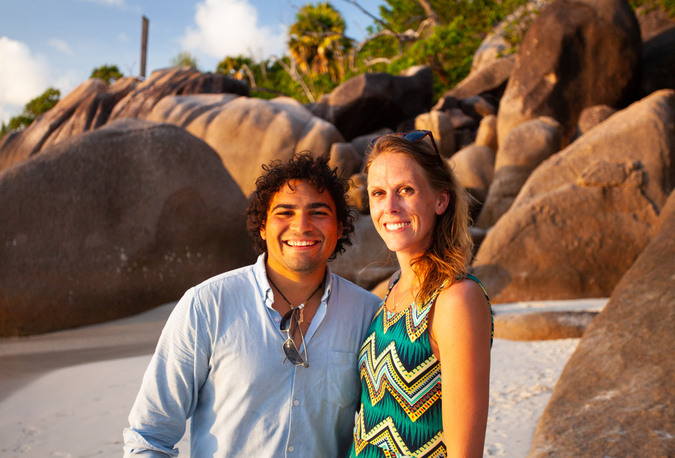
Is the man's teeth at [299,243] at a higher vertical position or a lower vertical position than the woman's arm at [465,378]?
higher

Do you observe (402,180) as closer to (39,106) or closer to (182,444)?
(182,444)

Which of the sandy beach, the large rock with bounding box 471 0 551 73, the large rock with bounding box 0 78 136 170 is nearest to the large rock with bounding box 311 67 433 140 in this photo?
the large rock with bounding box 471 0 551 73

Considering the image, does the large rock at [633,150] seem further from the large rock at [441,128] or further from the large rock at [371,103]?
the large rock at [371,103]

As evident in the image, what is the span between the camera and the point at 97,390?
445 centimetres

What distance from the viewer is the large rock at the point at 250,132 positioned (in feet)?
47.0

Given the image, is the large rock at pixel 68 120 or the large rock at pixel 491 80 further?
the large rock at pixel 491 80

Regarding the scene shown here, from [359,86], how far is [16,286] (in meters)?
13.2

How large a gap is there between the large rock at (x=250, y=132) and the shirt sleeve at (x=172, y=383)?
478 inches

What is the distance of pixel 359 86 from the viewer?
58.5ft

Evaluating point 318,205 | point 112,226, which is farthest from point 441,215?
point 112,226

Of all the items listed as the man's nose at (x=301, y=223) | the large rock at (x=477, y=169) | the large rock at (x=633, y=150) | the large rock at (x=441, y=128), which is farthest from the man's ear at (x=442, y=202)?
the large rock at (x=441, y=128)

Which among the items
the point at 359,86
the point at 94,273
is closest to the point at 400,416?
the point at 94,273

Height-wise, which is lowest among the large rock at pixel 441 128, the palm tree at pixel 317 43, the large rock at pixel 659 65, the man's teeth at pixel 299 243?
the man's teeth at pixel 299 243

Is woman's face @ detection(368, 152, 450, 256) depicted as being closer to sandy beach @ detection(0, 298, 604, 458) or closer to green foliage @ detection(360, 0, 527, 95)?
sandy beach @ detection(0, 298, 604, 458)
